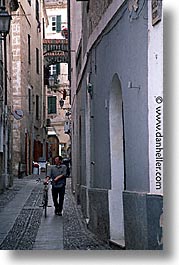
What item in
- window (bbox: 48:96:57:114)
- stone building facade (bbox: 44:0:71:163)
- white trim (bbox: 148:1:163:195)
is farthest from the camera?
window (bbox: 48:96:57:114)

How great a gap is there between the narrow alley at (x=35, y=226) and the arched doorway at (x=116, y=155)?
0.29 meters

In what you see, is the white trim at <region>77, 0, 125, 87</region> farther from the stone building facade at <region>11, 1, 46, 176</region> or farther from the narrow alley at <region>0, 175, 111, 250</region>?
the narrow alley at <region>0, 175, 111, 250</region>

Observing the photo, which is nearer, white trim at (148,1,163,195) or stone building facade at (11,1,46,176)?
white trim at (148,1,163,195)

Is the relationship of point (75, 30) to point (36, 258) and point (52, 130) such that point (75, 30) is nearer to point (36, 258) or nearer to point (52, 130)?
point (52, 130)

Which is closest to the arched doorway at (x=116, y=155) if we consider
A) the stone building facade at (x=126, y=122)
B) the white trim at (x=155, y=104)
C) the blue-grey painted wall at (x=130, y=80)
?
the stone building facade at (x=126, y=122)

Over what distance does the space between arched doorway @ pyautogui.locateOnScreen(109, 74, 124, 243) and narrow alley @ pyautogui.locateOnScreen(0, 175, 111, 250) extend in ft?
0.96

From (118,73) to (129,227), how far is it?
1352 millimetres

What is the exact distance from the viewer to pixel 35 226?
6.68 metres

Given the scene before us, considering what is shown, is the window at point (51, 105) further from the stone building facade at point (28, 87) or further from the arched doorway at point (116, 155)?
the arched doorway at point (116, 155)

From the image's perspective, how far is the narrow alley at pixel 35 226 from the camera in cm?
498

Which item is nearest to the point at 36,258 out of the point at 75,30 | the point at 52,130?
the point at 52,130

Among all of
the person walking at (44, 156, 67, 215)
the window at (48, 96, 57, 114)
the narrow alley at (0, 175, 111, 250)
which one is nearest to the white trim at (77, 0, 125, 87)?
the window at (48, 96, 57, 114)

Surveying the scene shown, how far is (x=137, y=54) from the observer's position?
5.16 m

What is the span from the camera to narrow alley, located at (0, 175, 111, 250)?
4980 millimetres
